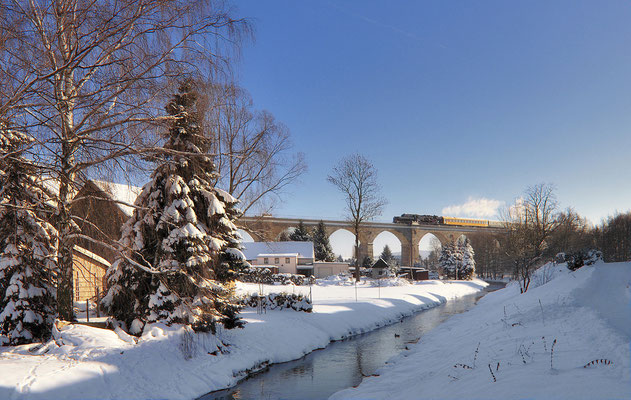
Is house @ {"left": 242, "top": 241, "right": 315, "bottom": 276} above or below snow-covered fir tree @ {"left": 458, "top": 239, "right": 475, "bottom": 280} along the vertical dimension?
above

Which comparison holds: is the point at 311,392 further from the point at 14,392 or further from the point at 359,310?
the point at 359,310

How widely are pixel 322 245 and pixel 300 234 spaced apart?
3784 mm

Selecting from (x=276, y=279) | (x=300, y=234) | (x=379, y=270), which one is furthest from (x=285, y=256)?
(x=300, y=234)

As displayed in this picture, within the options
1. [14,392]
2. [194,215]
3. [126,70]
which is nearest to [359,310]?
[194,215]

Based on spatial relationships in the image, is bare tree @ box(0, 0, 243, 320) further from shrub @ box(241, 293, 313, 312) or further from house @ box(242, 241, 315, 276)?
house @ box(242, 241, 315, 276)

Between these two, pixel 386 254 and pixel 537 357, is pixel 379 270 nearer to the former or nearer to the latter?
pixel 386 254

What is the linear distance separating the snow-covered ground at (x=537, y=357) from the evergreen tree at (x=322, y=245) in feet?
131

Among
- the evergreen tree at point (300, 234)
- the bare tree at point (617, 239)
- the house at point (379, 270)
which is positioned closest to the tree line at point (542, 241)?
the bare tree at point (617, 239)

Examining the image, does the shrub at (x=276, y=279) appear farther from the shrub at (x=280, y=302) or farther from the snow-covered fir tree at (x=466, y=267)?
the snow-covered fir tree at (x=466, y=267)

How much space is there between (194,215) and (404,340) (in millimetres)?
9796

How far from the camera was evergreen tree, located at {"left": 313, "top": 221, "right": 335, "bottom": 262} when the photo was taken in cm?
5275

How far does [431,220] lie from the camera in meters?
68.8

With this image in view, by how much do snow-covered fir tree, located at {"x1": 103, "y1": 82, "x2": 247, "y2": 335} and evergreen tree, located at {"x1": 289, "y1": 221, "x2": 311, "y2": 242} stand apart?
43161mm

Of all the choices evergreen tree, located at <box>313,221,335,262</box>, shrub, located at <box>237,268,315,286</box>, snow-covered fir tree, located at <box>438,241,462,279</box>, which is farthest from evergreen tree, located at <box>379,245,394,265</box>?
shrub, located at <box>237,268,315,286</box>
